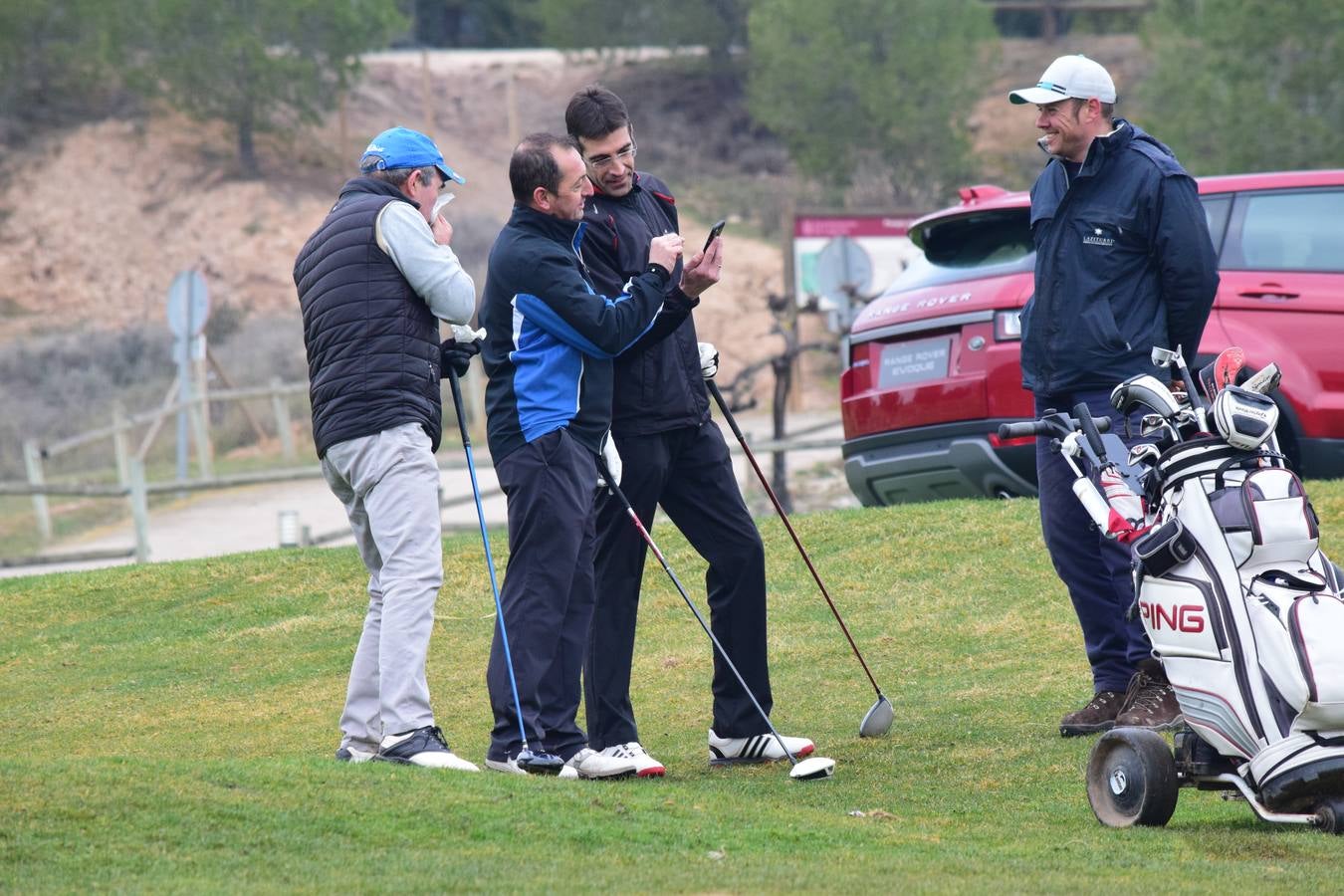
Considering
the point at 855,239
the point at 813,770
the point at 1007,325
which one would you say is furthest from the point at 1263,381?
the point at 855,239

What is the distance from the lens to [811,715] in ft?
24.2

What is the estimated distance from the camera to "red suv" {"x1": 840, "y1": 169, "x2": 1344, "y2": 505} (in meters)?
9.35

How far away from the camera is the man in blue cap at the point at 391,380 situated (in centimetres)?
594

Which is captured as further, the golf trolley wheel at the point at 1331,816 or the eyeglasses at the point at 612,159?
the eyeglasses at the point at 612,159

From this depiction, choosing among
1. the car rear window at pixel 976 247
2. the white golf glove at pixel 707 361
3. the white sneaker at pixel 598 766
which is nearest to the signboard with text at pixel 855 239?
the car rear window at pixel 976 247

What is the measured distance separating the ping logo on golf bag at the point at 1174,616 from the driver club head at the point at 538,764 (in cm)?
187

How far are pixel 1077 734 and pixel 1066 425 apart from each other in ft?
4.80

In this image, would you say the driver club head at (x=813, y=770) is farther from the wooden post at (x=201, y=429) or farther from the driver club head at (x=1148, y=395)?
the wooden post at (x=201, y=429)

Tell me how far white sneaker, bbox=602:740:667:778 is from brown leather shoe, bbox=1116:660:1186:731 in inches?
62.1

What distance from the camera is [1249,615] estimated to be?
4824 millimetres

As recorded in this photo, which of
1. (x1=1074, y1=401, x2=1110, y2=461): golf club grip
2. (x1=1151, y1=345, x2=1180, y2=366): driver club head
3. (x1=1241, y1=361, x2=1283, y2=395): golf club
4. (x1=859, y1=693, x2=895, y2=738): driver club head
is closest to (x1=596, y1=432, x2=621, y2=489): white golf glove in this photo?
(x1=859, y1=693, x2=895, y2=738): driver club head

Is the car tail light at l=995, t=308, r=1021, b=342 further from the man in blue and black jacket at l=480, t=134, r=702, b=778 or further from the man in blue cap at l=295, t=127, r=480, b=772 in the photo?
the man in blue cap at l=295, t=127, r=480, b=772

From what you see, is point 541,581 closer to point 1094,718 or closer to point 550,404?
point 550,404

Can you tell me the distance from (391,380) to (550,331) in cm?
53
